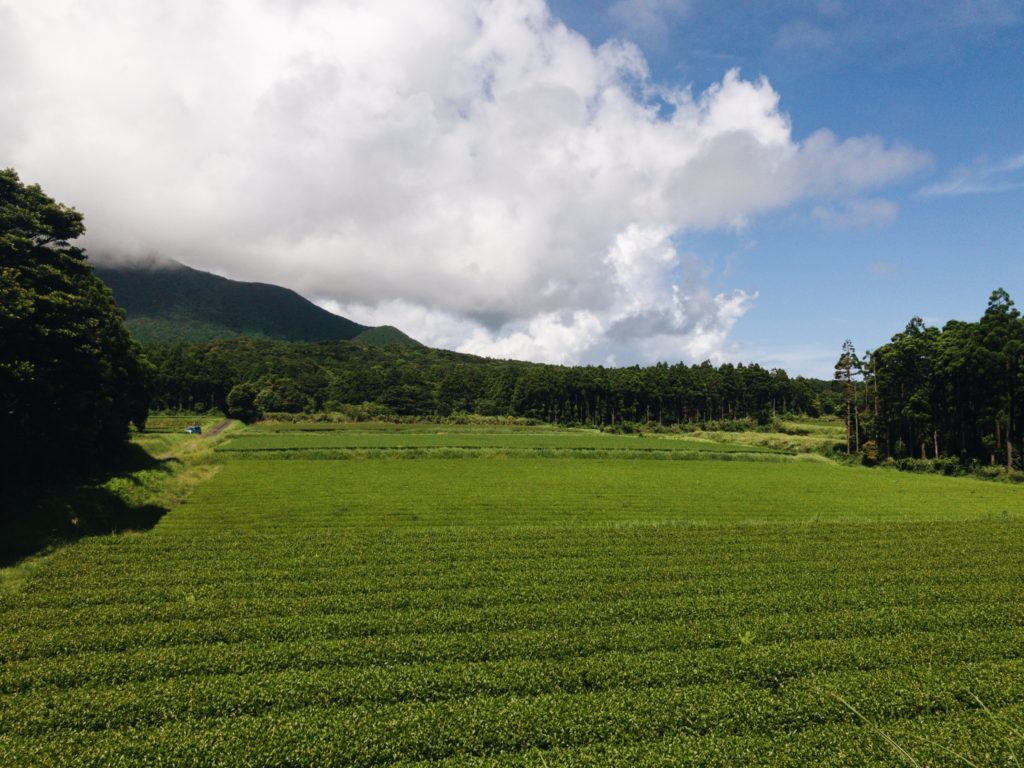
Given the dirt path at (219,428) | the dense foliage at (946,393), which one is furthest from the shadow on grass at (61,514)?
the dense foliage at (946,393)

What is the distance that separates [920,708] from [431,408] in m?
164

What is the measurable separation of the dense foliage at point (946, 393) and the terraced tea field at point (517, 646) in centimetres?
4786

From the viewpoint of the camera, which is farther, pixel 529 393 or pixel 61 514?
pixel 529 393

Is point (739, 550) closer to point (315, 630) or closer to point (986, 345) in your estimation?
point (315, 630)

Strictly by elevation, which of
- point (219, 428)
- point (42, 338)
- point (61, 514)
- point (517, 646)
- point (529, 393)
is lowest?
point (219, 428)

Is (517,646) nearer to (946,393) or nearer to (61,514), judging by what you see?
(61,514)

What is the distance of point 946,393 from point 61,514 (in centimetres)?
9930

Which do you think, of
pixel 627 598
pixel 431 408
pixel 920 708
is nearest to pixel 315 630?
pixel 627 598

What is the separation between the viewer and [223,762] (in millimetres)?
11578

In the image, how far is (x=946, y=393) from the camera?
7669cm

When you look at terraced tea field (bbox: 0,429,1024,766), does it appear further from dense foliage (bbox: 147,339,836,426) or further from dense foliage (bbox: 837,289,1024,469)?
dense foliage (bbox: 147,339,836,426)

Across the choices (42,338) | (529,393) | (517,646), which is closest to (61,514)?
(42,338)

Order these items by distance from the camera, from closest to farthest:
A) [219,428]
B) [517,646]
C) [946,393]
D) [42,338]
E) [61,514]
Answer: [517,646] < [42,338] < [61,514] < [946,393] < [219,428]

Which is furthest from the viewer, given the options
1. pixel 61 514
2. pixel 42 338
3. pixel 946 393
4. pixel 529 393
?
pixel 529 393
